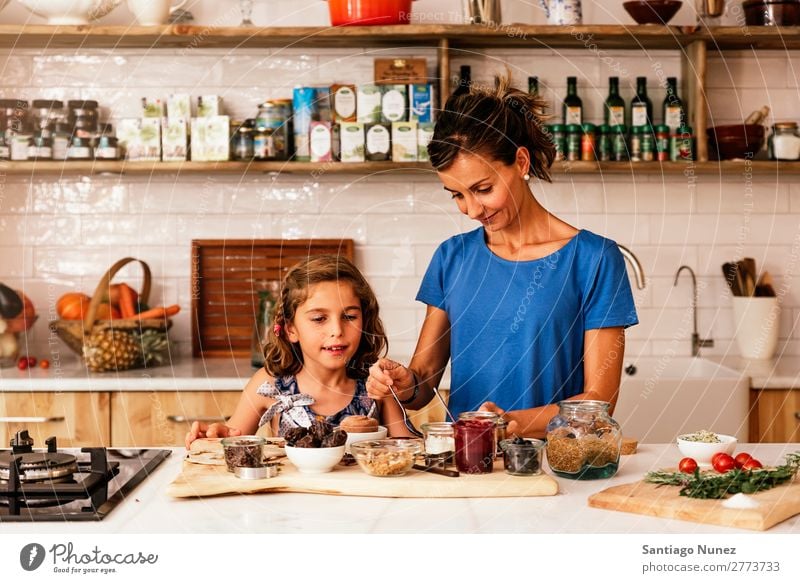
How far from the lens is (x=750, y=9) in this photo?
366 cm

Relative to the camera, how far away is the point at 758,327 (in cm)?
370

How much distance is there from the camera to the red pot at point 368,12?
3510 mm

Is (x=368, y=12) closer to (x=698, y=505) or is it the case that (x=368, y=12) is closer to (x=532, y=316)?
(x=532, y=316)

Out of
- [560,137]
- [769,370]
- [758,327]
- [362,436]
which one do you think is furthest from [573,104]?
[362,436]

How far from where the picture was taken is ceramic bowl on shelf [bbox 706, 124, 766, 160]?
3.63 metres

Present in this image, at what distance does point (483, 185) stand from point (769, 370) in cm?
180

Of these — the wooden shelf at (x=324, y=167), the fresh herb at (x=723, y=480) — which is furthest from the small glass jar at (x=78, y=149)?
the fresh herb at (x=723, y=480)

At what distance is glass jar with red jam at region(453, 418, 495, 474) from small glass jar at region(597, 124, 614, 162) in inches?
84.7

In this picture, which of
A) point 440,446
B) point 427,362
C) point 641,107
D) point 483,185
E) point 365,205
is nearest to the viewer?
point 440,446

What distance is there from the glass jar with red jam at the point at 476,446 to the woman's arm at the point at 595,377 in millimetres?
228

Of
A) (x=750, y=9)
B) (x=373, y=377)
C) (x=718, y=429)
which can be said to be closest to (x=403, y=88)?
(x=750, y=9)

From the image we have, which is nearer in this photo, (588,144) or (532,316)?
(532,316)

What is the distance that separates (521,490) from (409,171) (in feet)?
7.51

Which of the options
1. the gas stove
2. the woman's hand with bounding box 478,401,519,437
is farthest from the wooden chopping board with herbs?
the gas stove
